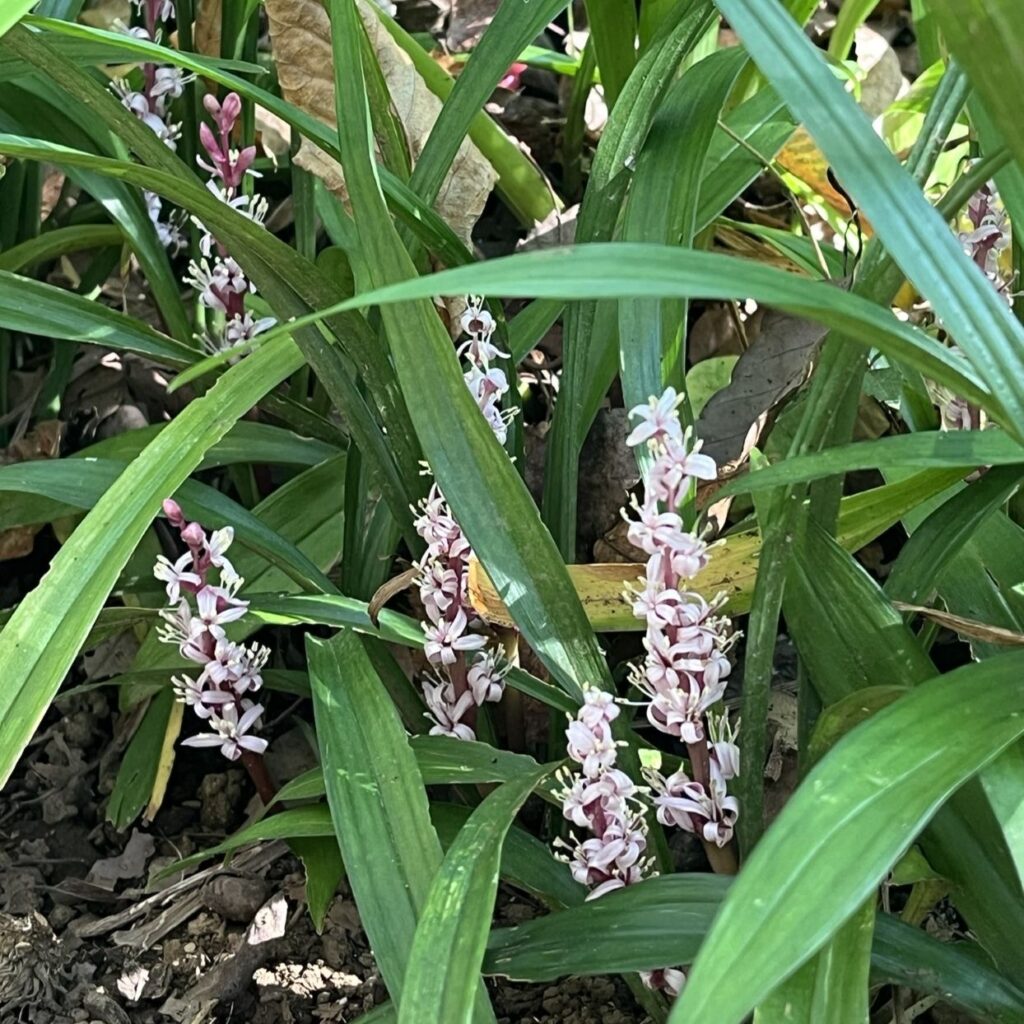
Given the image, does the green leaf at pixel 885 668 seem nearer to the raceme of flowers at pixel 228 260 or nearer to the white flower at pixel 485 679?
the white flower at pixel 485 679

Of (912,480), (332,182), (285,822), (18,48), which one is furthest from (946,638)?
(18,48)

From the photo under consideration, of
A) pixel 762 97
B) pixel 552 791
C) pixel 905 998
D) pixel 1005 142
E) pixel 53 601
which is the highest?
pixel 762 97

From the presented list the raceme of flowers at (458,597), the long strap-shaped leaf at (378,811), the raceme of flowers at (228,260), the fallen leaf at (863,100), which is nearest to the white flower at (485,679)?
the raceme of flowers at (458,597)

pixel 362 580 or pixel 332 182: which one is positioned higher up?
pixel 332 182

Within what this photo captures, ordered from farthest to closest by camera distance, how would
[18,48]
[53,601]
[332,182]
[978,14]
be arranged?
[332,182], [18,48], [53,601], [978,14]

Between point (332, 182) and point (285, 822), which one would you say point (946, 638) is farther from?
point (332, 182)

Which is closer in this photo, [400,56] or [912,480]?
[912,480]

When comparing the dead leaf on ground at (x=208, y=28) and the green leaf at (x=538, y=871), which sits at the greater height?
the dead leaf on ground at (x=208, y=28)
